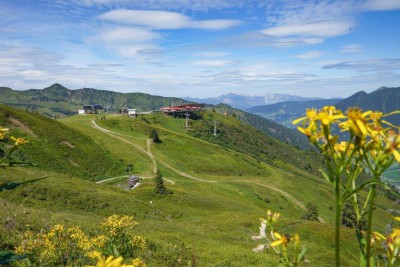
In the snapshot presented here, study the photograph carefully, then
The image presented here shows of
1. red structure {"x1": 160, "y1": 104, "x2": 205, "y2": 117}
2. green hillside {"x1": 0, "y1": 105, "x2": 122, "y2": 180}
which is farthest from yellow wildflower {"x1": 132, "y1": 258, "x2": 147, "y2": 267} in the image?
red structure {"x1": 160, "y1": 104, "x2": 205, "y2": 117}

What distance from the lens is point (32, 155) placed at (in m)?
77.2

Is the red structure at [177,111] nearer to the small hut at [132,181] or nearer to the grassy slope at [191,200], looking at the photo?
the grassy slope at [191,200]

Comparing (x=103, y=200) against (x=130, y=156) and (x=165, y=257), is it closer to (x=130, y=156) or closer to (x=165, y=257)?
(x=165, y=257)

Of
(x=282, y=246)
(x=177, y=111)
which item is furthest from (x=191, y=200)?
(x=177, y=111)

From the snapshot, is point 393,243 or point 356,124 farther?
point 393,243

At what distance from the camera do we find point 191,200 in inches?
2611

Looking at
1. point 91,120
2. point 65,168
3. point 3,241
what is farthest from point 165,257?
point 91,120

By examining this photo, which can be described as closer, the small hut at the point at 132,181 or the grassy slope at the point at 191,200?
the grassy slope at the point at 191,200

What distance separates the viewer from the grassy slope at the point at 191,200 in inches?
1143

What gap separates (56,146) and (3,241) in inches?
3010

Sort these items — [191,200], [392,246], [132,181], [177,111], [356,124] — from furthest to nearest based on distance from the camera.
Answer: [177,111]
[132,181]
[191,200]
[392,246]
[356,124]

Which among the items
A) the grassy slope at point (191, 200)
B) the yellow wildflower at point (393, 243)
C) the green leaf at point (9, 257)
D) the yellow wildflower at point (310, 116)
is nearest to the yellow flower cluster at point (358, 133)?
the yellow wildflower at point (310, 116)

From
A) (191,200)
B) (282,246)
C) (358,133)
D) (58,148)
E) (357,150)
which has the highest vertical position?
(358,133)

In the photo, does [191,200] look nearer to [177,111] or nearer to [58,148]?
[58,148]
